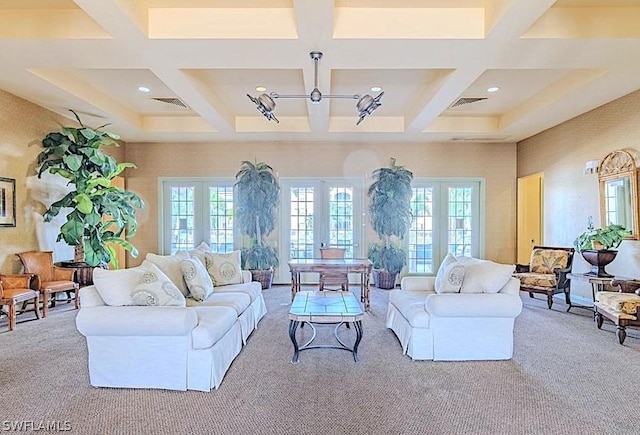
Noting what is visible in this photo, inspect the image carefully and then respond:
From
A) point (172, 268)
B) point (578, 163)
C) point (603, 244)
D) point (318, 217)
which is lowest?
point (172, 268)

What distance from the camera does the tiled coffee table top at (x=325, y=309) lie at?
3725 mm

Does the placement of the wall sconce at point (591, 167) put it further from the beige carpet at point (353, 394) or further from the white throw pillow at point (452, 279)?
the white throw pillow at point (452, 279)

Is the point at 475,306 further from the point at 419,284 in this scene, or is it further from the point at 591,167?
the point at 591,167

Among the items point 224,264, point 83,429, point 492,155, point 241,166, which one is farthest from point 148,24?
point 492,155

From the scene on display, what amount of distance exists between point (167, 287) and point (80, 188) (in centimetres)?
345

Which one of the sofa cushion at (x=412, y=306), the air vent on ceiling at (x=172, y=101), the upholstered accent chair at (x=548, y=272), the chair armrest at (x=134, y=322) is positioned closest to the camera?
the chair armrest at (x=134, y=322)

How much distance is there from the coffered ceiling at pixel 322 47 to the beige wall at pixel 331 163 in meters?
2.53

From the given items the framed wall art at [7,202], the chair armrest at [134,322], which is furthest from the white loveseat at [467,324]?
the framed wall art at [7,202]

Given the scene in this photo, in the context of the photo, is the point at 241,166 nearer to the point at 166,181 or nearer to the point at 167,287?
the point at 166,181

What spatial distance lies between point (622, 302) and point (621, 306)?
5 centimetres

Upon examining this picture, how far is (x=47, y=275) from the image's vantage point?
575 centimetres

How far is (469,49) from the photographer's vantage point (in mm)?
3867

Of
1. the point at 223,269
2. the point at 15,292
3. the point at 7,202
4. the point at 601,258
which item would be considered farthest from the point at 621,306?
the point at 7,202

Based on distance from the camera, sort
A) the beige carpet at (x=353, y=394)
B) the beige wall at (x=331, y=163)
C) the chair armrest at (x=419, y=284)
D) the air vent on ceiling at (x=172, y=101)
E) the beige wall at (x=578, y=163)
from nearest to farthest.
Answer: the beige carpet at (x=353, y=394)
the chair armrest at (x=419, y=284)
the beige wall at (x=578, y=163)
the air vent on ceiling at (x=172, y=101)
the beige wall at (x=331, y=163)
